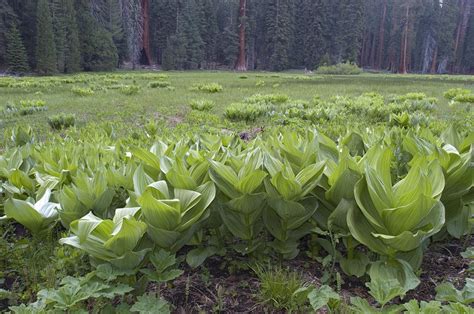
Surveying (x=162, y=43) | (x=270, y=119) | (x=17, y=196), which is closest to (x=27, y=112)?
(x=270, y=119)

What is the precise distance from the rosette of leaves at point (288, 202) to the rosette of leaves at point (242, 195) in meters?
0.07

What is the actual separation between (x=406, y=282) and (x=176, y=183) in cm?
124

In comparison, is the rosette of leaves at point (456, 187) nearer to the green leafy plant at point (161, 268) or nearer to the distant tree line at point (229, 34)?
the green leafy plant at point (161, 268)

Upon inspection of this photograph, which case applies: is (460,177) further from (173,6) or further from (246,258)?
(173,6)

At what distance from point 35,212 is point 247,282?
1286mm

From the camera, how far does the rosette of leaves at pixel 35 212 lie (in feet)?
7.18

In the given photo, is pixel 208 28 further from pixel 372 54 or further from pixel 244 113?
pixel 244 113

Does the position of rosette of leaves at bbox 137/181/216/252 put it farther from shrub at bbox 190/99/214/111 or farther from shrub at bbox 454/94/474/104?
shrub at bbox 454/94/474/104

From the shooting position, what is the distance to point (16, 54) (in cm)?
3350

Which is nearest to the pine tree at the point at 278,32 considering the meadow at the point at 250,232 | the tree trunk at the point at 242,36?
the tree trunk at the point at 242,36

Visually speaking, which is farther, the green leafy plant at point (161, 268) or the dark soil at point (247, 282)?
the dark soil at point (247, 282)

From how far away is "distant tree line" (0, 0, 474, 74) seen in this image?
35.5m

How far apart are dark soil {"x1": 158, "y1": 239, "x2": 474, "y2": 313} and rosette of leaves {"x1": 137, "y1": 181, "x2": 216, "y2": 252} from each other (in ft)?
0.88

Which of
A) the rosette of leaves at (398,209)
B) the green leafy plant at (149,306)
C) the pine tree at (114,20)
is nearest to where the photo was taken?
the green leafy plant at (149,306)
